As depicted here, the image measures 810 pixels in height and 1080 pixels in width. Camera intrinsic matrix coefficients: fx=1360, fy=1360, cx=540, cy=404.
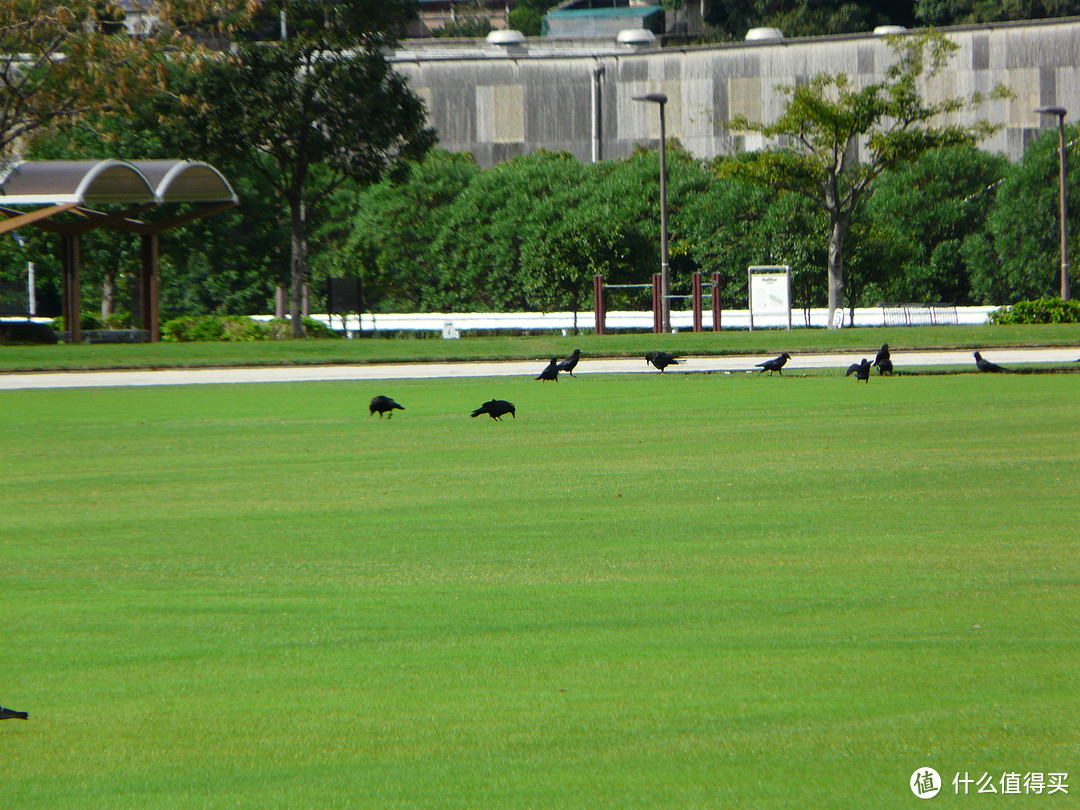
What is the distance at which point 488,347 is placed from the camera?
106 ft

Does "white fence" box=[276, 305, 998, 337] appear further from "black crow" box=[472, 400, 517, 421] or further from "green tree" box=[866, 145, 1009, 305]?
"black crow" box=[472, 400, 517, 421]

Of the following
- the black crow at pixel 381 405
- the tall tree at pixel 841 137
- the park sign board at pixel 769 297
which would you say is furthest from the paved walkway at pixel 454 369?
the tall tree at pixel 841 137

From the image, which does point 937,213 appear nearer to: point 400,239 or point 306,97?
point 400,239

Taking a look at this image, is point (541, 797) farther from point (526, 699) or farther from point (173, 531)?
point (173, 531)

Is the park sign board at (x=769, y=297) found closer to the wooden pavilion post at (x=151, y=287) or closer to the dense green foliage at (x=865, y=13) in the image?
the wooden pavilion post at (x=151, y=287)

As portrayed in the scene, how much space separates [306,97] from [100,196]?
6812 mm

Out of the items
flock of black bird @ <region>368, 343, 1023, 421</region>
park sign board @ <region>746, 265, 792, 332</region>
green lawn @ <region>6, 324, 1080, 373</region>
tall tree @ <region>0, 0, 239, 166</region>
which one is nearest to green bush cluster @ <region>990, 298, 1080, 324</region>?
green lawn @ <region>6, 324, 1080, 373</region>

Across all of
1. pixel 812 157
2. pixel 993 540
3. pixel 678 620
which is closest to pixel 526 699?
pixel 678 620

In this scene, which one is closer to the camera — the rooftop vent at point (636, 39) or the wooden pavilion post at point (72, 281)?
the wooden pavilion post at point (72, 281)

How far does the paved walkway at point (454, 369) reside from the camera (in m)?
24.9

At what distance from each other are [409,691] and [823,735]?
1544 mm

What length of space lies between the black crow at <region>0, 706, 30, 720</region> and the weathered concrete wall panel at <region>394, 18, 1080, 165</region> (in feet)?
175

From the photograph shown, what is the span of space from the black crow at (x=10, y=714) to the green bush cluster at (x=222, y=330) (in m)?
33.1

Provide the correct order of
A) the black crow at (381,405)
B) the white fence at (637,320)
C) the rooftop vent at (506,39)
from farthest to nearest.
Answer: the rooftop vent at (506,39), the white fence at (637,320), the black crow at (381,405)
